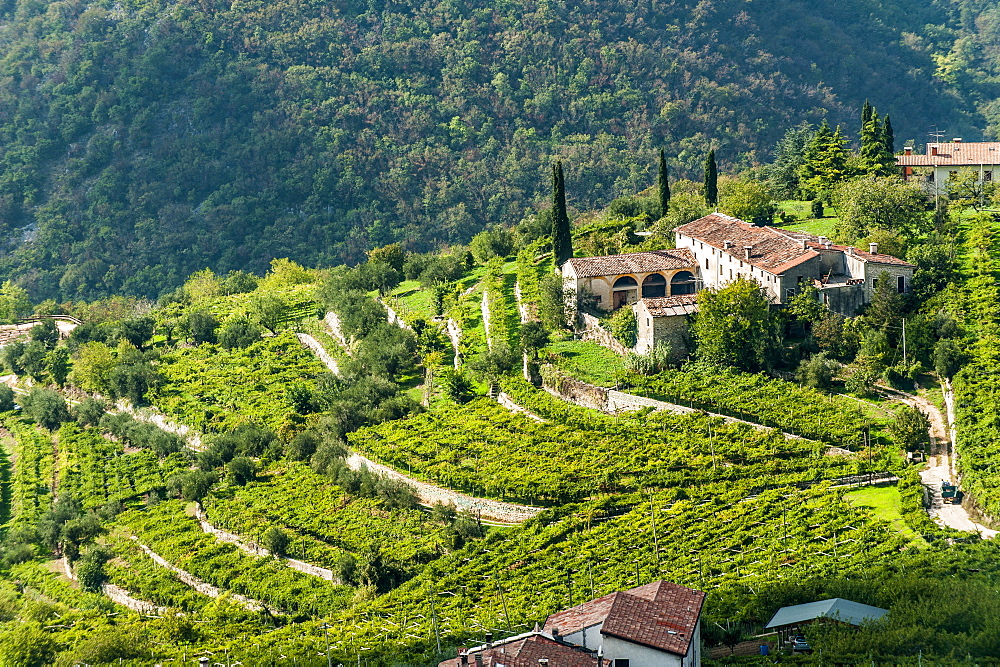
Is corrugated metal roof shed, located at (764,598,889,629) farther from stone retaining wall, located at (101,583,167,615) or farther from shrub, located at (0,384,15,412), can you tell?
shrub, located at (0,384,15,412)

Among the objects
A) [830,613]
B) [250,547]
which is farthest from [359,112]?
[830,613]

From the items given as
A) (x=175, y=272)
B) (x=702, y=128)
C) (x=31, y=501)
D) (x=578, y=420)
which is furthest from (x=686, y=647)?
(x=702, y=128)

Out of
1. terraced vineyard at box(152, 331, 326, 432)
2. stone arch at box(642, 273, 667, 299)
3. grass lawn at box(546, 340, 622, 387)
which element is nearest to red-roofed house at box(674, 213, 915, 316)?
stone arch at box(642, 273, 667, 299)

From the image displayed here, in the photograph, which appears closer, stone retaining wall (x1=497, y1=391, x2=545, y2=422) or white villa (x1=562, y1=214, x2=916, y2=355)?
white villa (x1=562, y1=214, x2=916, y2=355)

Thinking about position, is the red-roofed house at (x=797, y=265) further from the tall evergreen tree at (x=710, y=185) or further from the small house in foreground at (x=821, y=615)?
the small house in foreground at (x=821, y=615)

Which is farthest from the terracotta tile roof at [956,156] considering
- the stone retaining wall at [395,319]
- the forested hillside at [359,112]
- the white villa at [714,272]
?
the forested hillside at [359,112]
